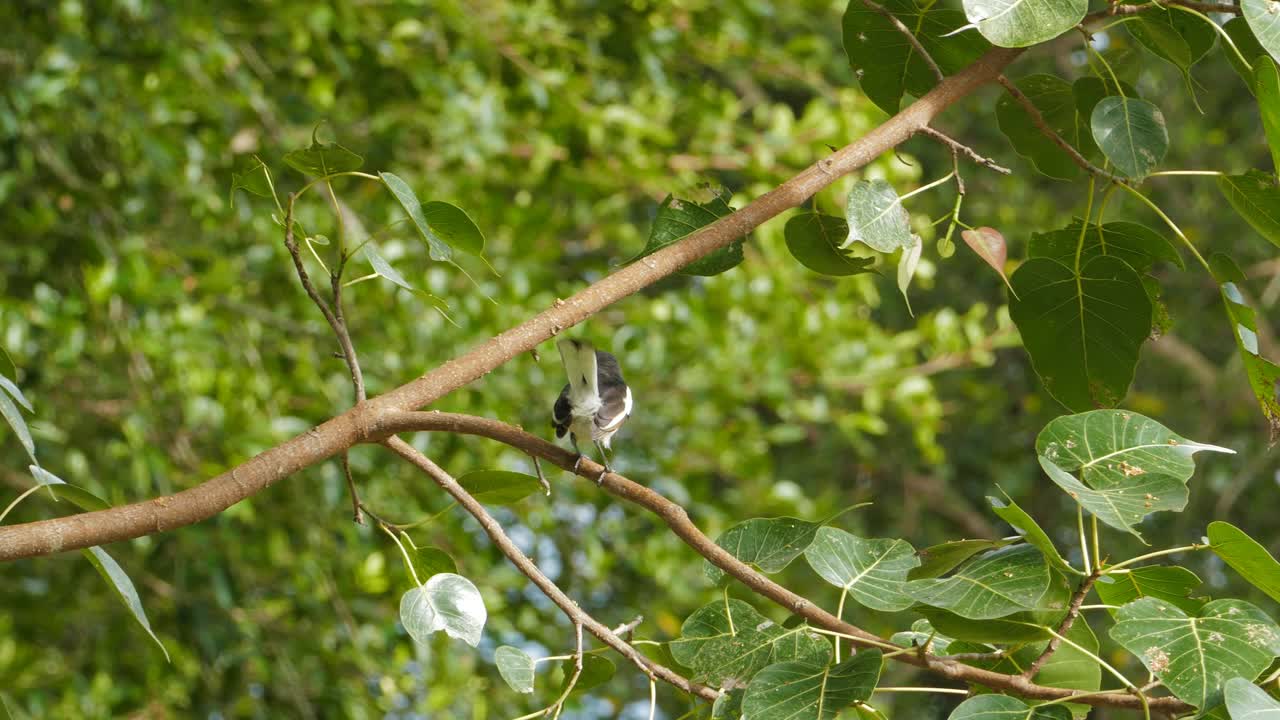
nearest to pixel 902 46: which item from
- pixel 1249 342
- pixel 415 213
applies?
pixel 1249 342

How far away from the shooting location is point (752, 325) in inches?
139

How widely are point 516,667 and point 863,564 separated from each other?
0.28 metres

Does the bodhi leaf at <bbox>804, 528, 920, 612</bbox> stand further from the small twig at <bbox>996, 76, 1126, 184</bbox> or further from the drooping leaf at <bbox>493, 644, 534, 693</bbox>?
the small twig at <bbox>996, 76, 1126, 184</bbox>

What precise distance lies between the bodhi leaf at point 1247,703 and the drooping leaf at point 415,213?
23.6 inches

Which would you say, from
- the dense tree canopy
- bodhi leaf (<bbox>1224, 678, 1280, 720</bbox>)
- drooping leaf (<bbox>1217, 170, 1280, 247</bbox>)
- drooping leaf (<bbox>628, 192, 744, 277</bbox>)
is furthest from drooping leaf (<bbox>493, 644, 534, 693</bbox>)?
drooping leaf (<bbox>1217, 170, 1280, 247</bbox>)

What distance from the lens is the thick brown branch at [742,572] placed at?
0.87m

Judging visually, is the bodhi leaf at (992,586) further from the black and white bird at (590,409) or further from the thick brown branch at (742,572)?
the black and white bird at (590,409)

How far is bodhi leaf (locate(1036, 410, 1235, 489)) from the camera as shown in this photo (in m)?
0.90

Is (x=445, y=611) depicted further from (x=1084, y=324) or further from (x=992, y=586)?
(x=1084, y=324)

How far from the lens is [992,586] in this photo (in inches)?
32.8

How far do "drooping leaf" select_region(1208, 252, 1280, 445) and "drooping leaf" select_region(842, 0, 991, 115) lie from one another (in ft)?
1.00

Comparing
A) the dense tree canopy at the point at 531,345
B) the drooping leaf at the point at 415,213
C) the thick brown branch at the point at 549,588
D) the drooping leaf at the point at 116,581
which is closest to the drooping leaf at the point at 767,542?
the dense tree canopy at the point at 531,345

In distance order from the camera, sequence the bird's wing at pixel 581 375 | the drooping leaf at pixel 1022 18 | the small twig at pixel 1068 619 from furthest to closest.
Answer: the bird's wing at pixel 581 375 < the drooping leaf at pixel 1022 18 < the small twig at pixel 1068 619

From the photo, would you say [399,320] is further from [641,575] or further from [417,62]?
[641,575]
